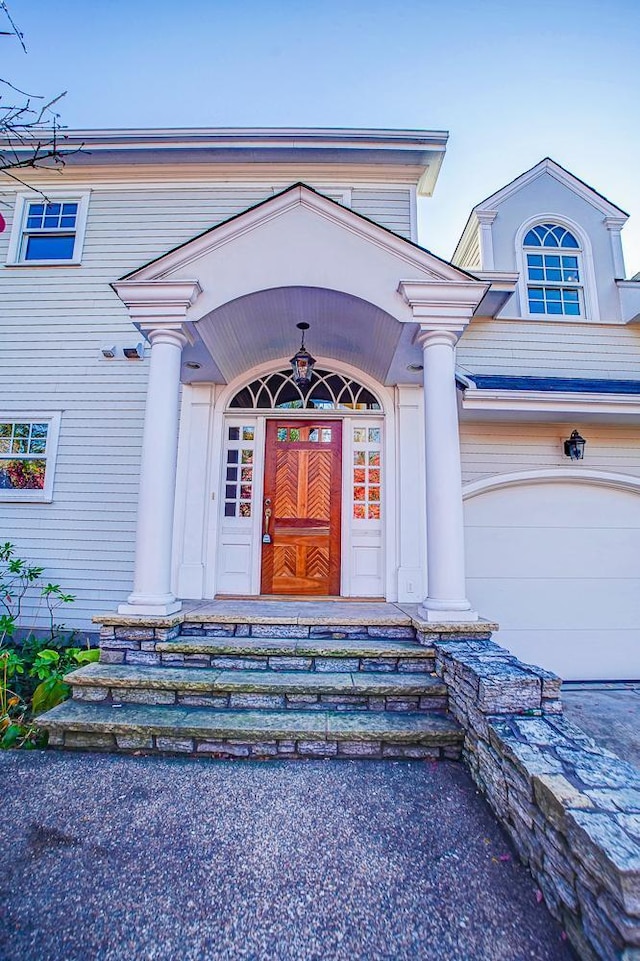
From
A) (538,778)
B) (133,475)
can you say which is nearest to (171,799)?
(538,778)

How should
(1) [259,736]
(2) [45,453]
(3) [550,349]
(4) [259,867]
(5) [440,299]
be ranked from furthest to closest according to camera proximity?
(3) [550,349] → (2) [45,453] → (5) [440,299] → (1) [259,736] → (4) [259,867]

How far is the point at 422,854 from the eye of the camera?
1.83 meters

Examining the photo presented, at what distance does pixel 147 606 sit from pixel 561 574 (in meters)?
4.48

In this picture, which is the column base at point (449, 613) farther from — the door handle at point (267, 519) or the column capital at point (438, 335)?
the column capital at point (438, 335)

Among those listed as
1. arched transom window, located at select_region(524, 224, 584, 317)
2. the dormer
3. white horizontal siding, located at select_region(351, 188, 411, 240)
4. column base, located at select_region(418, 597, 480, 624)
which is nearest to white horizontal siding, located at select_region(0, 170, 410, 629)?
white horizontal siding, located at select_region(351, 188, 411, 240)

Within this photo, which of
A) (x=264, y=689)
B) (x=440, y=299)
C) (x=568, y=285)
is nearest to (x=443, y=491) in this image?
(x=440, y=299)

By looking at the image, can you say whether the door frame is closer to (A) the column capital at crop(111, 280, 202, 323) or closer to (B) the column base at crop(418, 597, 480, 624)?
(B) the column base at crop(418, 597, 480, 624)

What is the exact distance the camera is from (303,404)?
16.4 ft

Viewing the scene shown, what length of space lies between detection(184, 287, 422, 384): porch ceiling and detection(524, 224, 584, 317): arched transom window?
2.39 meters

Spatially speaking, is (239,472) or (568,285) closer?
(239,472)

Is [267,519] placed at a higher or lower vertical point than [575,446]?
lower

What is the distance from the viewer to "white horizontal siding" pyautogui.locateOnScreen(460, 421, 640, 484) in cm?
505

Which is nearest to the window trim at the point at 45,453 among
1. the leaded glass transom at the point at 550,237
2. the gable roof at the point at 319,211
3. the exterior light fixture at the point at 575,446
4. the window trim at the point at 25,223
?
the window trim at the point at 25,223

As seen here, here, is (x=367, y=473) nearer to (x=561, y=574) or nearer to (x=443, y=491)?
(x=443, y=491)
